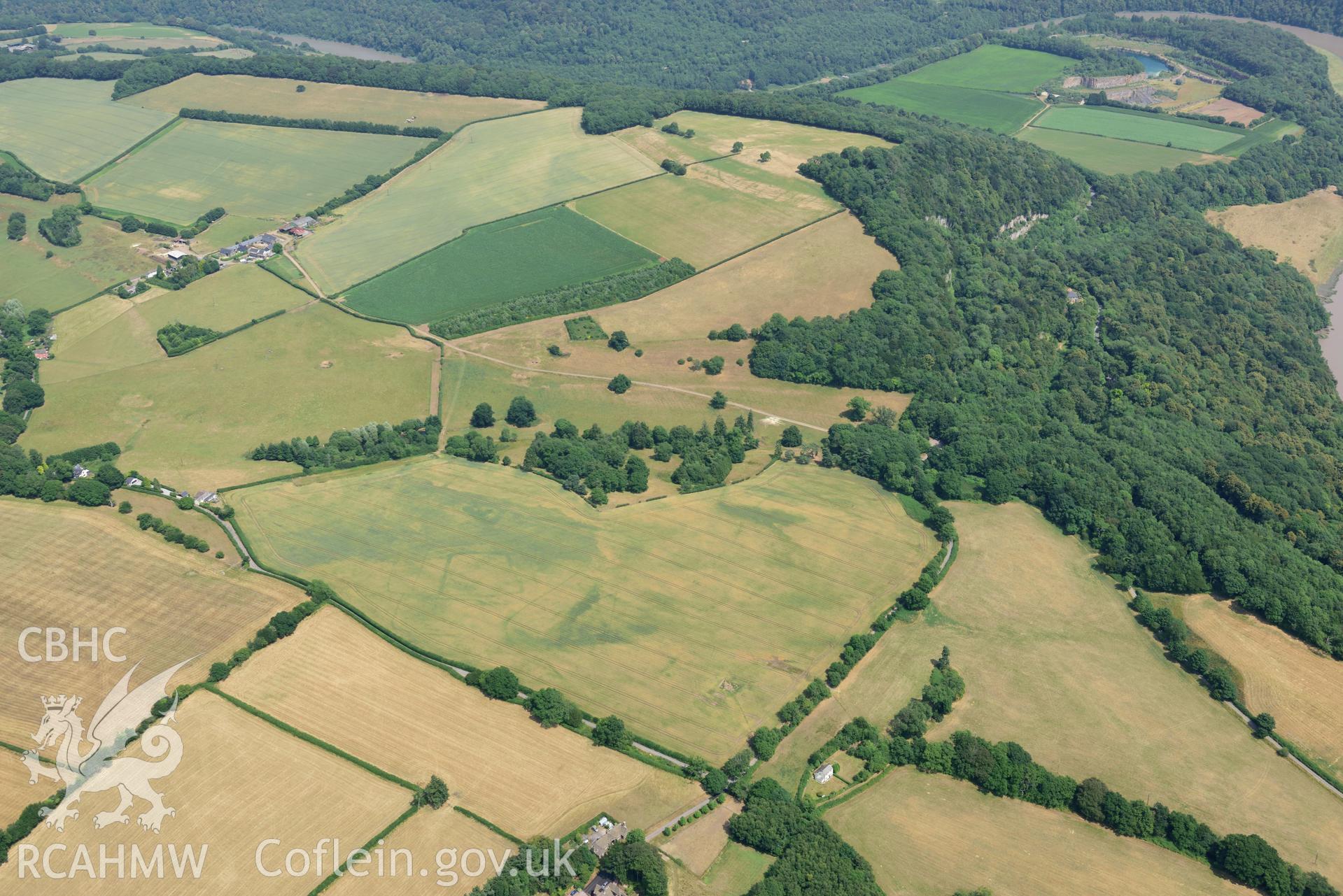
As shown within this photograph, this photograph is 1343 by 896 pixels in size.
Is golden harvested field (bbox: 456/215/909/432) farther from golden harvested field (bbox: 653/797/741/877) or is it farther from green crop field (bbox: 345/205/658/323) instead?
golden harvested field (bbox: 653/797/741/877)

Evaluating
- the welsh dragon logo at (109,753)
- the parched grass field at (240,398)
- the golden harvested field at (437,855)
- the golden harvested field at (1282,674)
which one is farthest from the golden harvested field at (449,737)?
the golden harvested field at (1282,674)

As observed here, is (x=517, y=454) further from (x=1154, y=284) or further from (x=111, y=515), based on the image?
(x=1154, y=284)

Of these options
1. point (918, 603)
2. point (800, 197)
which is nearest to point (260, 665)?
point (918, 603)

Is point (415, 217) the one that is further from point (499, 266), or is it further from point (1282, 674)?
point (1282, 674)

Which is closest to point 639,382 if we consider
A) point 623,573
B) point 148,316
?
point 623,573

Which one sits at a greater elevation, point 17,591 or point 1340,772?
point 1340,772

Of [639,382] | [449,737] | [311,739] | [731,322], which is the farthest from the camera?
[731,322]
